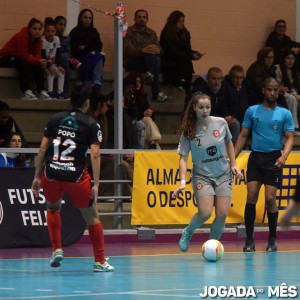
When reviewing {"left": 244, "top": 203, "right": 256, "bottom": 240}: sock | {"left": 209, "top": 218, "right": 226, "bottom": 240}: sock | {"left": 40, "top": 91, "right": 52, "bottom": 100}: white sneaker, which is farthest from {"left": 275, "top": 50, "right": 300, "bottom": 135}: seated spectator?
{"left": 209, "top": 218, "right": 226, "bottom": 240}: sock

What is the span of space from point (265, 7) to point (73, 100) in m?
14.0

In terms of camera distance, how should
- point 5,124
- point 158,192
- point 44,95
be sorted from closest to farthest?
point 158,192
point 5,124
point 44,95

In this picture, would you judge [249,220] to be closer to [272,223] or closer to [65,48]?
[272,223]

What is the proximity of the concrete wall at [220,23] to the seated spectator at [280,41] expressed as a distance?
3.11 feet

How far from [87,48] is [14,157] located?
5.04 meters

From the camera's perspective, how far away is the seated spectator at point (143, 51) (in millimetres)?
23000

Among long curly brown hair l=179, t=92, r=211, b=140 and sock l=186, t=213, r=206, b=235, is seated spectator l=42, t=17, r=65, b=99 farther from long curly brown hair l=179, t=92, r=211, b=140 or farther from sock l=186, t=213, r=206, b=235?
sock l=186, t=213, r=206, b=235

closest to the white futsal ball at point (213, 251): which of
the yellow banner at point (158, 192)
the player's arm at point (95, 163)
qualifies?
the player's arm at point (95, 163)

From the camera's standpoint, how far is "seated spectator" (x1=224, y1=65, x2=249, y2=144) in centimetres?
2158

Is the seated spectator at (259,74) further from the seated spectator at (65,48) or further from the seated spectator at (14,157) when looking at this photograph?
Result: the seated spectator at (14,157)

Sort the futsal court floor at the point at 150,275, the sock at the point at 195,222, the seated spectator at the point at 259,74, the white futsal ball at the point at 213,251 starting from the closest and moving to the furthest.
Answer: the futsal court floor at the point at 150,275 → the white futsal ball at the point at 213,251 → the sock at the point at 195,222 → the seated spectator at the point at 259,74

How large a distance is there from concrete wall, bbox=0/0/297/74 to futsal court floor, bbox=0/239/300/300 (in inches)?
337

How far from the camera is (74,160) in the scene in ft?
43.9

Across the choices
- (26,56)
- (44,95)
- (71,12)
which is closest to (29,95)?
(44,95)
